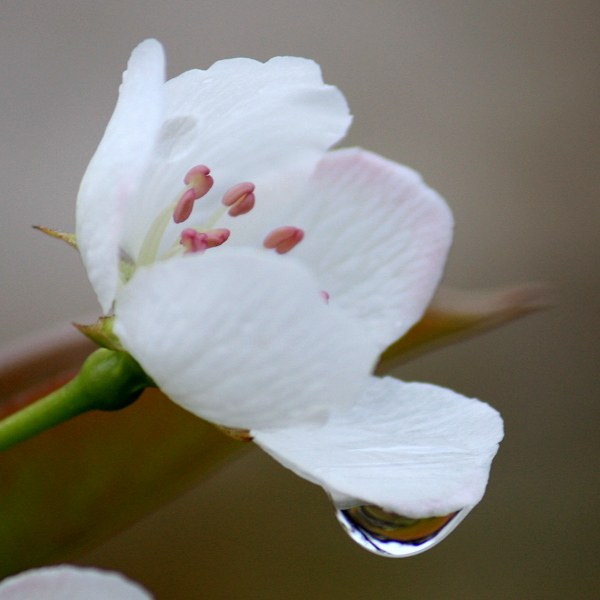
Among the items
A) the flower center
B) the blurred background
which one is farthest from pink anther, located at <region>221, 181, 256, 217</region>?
the blurred background

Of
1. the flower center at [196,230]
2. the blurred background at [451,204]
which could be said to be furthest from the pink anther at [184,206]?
the blurred background at [451,204]

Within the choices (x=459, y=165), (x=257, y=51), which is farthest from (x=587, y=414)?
(x=257, y=51)

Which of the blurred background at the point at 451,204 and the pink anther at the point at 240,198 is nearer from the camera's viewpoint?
the pink anther at the point at 240,198

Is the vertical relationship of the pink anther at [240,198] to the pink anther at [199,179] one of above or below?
below

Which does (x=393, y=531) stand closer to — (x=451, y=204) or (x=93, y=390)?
(x=93, y=390)

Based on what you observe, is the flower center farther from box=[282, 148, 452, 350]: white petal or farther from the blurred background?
the blurred background

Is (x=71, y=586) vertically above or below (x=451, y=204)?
above

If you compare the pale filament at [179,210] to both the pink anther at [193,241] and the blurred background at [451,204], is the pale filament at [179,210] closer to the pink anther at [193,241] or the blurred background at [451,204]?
the pink anther at [193,241]

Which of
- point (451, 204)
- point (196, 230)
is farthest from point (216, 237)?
point (451, 204)
